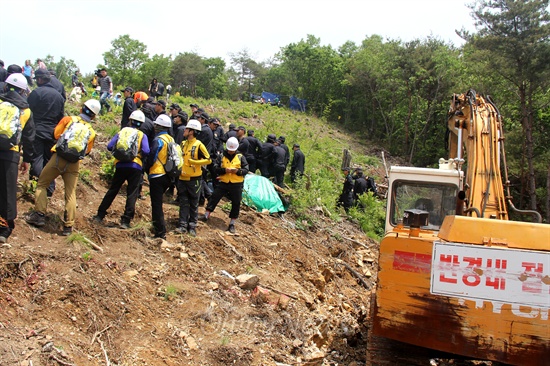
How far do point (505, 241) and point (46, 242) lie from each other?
508 centimetres

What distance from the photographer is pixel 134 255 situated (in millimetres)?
6621

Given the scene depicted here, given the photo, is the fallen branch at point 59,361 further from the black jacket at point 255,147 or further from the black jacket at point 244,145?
the black jacket at point 255,147

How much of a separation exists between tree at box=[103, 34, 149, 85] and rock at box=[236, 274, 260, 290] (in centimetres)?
3528

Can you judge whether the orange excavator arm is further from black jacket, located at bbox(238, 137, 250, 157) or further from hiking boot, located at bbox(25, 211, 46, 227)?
black jacket, located at bbox(238, 137, 250, 157)

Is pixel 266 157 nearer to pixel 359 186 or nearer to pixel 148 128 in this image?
pixel 359 186

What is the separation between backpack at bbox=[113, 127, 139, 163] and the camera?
6773 mm

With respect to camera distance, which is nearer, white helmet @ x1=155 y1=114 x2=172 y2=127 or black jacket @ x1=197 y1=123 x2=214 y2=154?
white helmet @ x1=155 y1=114 x2=172 y2=127

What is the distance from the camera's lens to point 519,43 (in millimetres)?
19703

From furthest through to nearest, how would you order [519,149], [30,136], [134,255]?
[519,149], [134,255], [30,136]

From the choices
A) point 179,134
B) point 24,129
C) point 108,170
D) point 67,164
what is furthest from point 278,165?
point 24,129

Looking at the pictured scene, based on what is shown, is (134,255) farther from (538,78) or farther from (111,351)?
(538,78)

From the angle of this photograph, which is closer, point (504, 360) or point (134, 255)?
point (504, 360)

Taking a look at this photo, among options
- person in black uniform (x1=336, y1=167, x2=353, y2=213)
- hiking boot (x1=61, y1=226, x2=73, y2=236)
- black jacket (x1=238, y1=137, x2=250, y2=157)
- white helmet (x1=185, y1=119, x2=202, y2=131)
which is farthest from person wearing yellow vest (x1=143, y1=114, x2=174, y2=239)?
A: person in black uniform (x1=336, y1=167, x2=353, y2=213)

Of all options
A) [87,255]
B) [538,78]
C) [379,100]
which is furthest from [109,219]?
[379,100]
